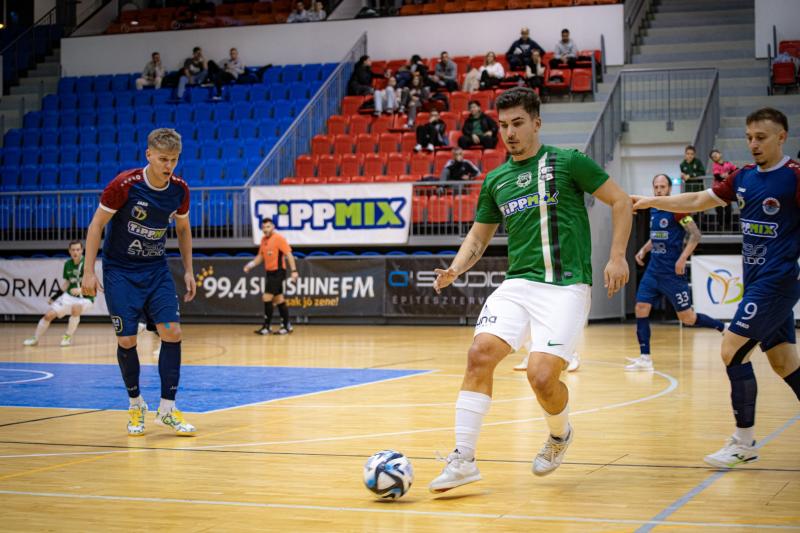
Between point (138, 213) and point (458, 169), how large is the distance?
14272 millimetres

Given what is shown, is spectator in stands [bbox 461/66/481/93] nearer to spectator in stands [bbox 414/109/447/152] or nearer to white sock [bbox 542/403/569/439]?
spectator in stands [bbox 414/109/447/152]

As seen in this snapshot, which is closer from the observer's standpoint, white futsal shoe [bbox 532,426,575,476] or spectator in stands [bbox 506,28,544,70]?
white futsal shoe [bbox 532,426,575,476]

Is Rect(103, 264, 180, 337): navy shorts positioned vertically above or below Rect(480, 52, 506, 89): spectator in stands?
below

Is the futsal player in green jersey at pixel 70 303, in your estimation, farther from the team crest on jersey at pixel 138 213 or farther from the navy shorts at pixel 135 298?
the team crest on jersey at pixel 138 213

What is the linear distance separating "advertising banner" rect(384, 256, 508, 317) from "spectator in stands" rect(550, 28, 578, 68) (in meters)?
6.31

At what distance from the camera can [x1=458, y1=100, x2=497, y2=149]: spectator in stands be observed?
2269cm

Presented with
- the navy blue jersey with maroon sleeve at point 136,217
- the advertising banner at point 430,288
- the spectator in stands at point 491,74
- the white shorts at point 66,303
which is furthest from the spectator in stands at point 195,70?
the navy blue jersey with maroon sleeve at point 136,217

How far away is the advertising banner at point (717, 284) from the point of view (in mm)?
20219

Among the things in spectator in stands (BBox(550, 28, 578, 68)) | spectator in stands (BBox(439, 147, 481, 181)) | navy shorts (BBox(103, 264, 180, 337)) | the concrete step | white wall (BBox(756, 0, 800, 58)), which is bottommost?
navy shorts (BBox(103, 264, 180, 337))

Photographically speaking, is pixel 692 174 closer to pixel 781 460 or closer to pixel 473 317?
pixel 473 317

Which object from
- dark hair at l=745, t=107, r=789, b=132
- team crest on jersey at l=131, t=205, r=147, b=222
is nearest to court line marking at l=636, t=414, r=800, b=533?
dark hair at l=745, t=107, r=789, b=132

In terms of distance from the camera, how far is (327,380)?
1149 centimetres

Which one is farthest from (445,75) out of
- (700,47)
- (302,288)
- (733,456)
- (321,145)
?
(733,456)

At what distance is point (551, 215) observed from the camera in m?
5.68
